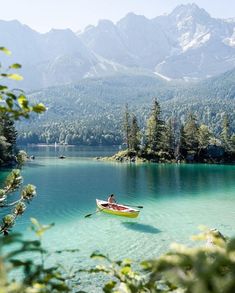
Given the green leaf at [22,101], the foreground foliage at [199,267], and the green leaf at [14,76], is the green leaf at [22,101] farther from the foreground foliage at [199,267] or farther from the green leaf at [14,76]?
the foreground foliage at [199,267]

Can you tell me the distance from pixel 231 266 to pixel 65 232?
32.7 m

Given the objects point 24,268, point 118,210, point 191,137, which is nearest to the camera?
point 24,268

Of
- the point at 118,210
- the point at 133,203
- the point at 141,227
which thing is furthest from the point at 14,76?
the point at 133,203

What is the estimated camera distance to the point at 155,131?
12200cm

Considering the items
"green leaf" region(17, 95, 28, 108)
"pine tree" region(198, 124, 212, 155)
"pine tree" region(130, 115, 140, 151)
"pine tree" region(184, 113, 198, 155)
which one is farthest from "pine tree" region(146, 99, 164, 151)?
"green leaf" region(17, 95, 28, 108)

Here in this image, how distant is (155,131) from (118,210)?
3281 inches

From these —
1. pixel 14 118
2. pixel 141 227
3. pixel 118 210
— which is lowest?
pixel 141 227

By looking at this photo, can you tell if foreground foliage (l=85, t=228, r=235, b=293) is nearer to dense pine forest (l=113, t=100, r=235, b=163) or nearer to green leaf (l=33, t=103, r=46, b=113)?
green leaf (l=33, t=103, r=46, b=113)

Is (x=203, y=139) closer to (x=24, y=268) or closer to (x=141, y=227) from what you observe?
(x=141, y=227)

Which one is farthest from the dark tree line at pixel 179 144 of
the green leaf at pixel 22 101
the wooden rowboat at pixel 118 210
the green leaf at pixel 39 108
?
the green leaf at pixel 22 101

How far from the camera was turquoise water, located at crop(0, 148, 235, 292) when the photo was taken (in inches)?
1163

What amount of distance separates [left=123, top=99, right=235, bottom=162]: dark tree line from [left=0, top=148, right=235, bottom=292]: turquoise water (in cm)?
3723

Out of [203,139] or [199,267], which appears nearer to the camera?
[199,267]

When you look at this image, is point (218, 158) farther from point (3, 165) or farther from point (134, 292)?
point (134, 292)
